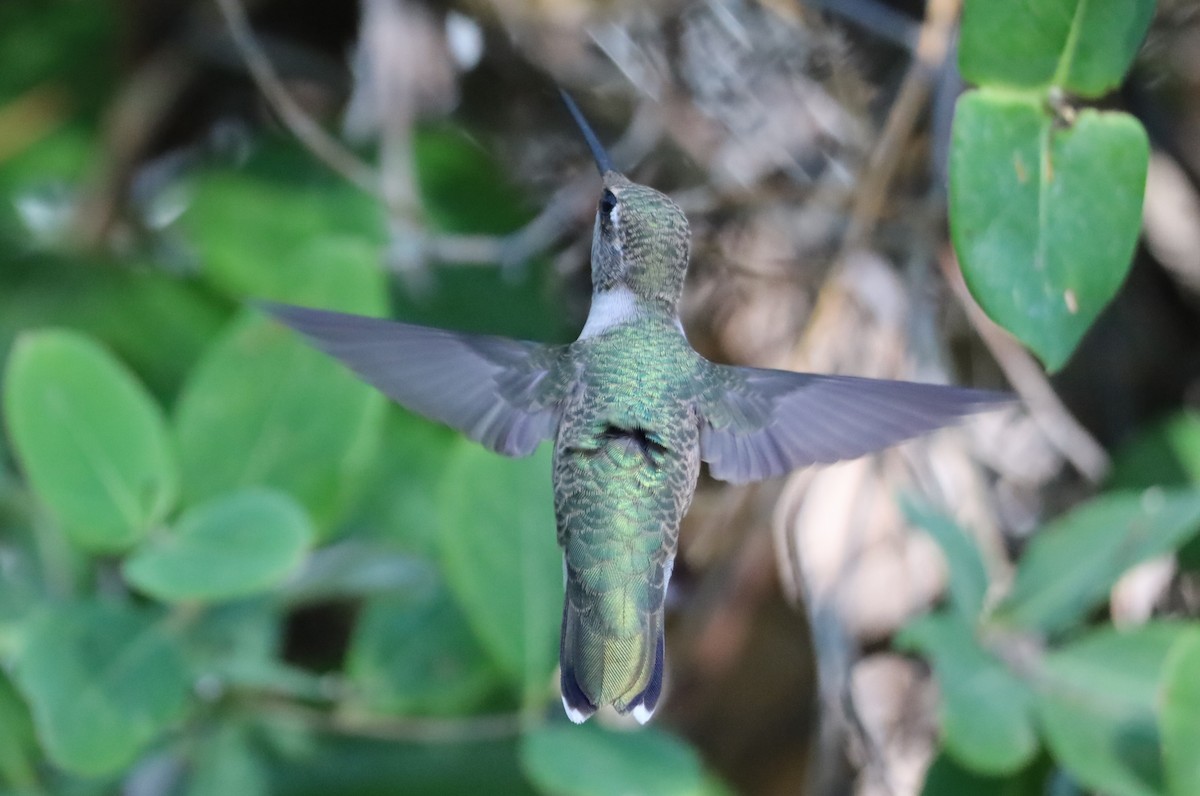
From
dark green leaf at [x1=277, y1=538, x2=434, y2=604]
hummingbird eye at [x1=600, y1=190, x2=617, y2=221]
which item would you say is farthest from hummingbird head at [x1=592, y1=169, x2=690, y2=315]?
dark green leaf at [x1=277, y1=538, x2=434, y2=604]

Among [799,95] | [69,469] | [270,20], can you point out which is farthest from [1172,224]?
[69,469]

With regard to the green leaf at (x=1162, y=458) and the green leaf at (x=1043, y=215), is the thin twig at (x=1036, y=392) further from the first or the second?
the green leaf at (x=1043, y=215)

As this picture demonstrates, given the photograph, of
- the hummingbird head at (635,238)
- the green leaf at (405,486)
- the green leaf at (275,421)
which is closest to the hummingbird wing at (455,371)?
the hummingbird head at (635,238)

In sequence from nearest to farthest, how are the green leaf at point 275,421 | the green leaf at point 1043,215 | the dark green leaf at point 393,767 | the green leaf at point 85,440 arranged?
1. the green leaf at point 1043,215
2. the green leaf at point 85,440
3. the green leaf at point 275,421
4. the dark green leaf at point 393,767

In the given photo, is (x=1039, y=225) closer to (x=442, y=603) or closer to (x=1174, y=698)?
(x=1174, y=698)

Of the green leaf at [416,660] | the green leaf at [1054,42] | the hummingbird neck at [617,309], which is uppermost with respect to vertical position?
the green leaf at [1054,42]

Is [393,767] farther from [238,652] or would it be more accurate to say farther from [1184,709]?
[1184,709]
